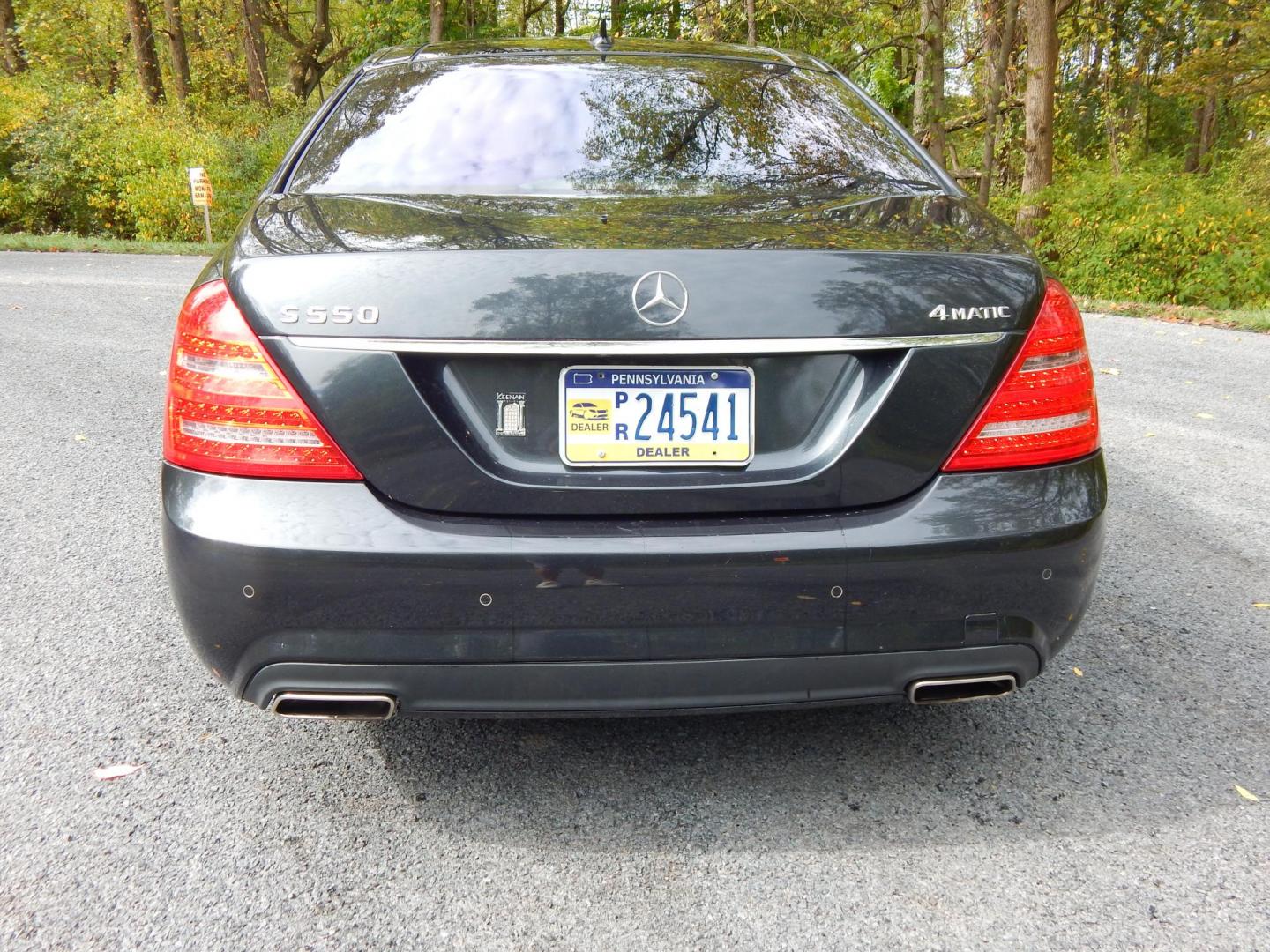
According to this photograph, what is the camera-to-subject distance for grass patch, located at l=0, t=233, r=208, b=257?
647 inches

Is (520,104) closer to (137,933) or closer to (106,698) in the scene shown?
(106,698)

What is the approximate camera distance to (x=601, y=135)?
2768 millimetres

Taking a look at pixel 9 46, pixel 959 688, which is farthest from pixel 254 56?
pixel 959 688

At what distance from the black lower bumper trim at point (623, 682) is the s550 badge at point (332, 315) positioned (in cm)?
63

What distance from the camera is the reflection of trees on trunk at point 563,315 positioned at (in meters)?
1.95

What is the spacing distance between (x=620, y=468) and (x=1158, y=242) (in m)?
12.4

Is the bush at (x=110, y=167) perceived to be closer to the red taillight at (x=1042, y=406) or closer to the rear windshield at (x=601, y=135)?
the rear windshield at (x=601, y=135)

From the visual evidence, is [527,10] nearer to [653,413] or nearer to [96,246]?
[96,246]

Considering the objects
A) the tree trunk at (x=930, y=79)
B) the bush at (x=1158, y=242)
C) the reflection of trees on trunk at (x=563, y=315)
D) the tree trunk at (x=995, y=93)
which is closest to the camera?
the reflection of trees on trunk at (x=563, y=315)

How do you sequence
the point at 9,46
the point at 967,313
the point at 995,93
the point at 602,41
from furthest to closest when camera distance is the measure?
the point at 9,46 < the point at 995,93 < the point at 602,41 < the point at 967,313

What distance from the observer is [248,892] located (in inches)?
82.8

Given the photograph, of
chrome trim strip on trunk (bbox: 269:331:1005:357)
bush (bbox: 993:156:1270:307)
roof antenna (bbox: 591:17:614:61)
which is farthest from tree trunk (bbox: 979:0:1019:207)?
chrome trim strip on trunk (bbox: 269:331:1005:357)

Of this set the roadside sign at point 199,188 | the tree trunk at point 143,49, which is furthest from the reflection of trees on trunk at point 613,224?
the tree trunk at point 143,49

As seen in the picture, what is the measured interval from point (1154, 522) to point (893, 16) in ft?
51.4
